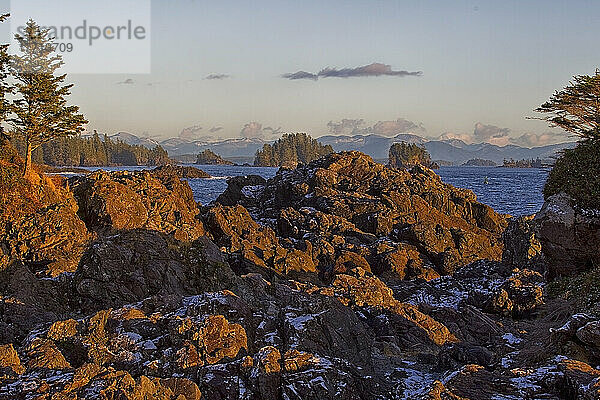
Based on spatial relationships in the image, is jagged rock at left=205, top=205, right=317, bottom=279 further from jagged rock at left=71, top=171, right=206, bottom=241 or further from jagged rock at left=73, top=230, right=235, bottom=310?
jagged rock at left=73, top=230, right=235, bottom=310

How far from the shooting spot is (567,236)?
19797 millimetres

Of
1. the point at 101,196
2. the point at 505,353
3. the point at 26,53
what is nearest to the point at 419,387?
the point at 505,353

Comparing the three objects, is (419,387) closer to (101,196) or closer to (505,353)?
(505,353)

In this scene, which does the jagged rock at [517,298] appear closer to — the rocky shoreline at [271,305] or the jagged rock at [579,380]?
the rocky shoreline at [271,305]

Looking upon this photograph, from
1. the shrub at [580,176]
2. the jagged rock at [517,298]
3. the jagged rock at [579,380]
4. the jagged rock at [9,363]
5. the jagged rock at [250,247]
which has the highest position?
the shrub at [580,176]

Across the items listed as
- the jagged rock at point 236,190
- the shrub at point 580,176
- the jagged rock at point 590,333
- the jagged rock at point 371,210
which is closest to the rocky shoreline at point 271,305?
the jagged rock at point 590,333

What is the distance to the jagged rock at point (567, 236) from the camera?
19328 mm

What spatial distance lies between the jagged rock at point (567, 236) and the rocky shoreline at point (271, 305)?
54 millimetres

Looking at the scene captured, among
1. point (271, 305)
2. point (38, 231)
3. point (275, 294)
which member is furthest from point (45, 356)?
point (38, 231)

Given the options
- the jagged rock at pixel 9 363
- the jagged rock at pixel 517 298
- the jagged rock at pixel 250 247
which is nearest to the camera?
the jagged rock at pixel 9 363

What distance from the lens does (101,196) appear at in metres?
26.3

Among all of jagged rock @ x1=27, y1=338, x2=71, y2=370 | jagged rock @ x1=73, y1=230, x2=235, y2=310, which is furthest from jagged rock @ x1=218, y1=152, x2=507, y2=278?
jagged rock @ x1=27, y1=338, x2=71, y2=370

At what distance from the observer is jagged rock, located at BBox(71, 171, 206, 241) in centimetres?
2578

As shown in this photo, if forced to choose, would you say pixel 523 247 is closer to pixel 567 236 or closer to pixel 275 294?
pixel 567 236
